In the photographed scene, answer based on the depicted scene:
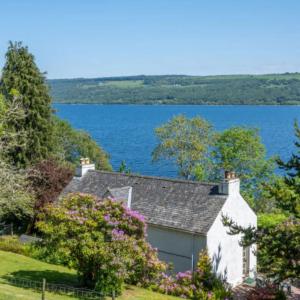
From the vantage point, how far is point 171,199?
2945cm

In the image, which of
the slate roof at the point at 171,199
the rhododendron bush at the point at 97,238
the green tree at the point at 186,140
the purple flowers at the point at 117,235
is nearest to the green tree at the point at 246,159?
the green tree at the point at 186,140

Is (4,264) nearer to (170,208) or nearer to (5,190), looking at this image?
(5,190)

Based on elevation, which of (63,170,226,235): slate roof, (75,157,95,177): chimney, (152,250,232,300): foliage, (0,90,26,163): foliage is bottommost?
(152,250,232,300): foliage

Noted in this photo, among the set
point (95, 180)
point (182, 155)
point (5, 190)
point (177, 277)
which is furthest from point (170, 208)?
point (182, 155)

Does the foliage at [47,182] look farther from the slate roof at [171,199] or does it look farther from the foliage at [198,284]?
the foliage at [198,284]

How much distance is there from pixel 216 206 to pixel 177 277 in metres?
4.96

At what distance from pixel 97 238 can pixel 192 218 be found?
926 centimetres

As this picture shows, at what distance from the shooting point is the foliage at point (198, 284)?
2377cm

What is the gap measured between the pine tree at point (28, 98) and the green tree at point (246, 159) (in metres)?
17.3

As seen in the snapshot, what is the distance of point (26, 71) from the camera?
4091 cm

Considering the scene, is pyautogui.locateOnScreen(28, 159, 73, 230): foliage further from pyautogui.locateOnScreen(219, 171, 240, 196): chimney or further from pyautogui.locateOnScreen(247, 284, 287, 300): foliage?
pyautogui.locateOnScreen(247, 284, 287, 300): foliage

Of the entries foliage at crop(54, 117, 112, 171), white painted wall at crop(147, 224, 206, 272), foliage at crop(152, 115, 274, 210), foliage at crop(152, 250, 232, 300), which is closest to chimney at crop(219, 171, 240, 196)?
white painted wall at crop(147, 224, 206, 272)

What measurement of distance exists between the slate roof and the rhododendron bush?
6.77 metres

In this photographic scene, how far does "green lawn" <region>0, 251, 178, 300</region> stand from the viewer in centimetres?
1850
